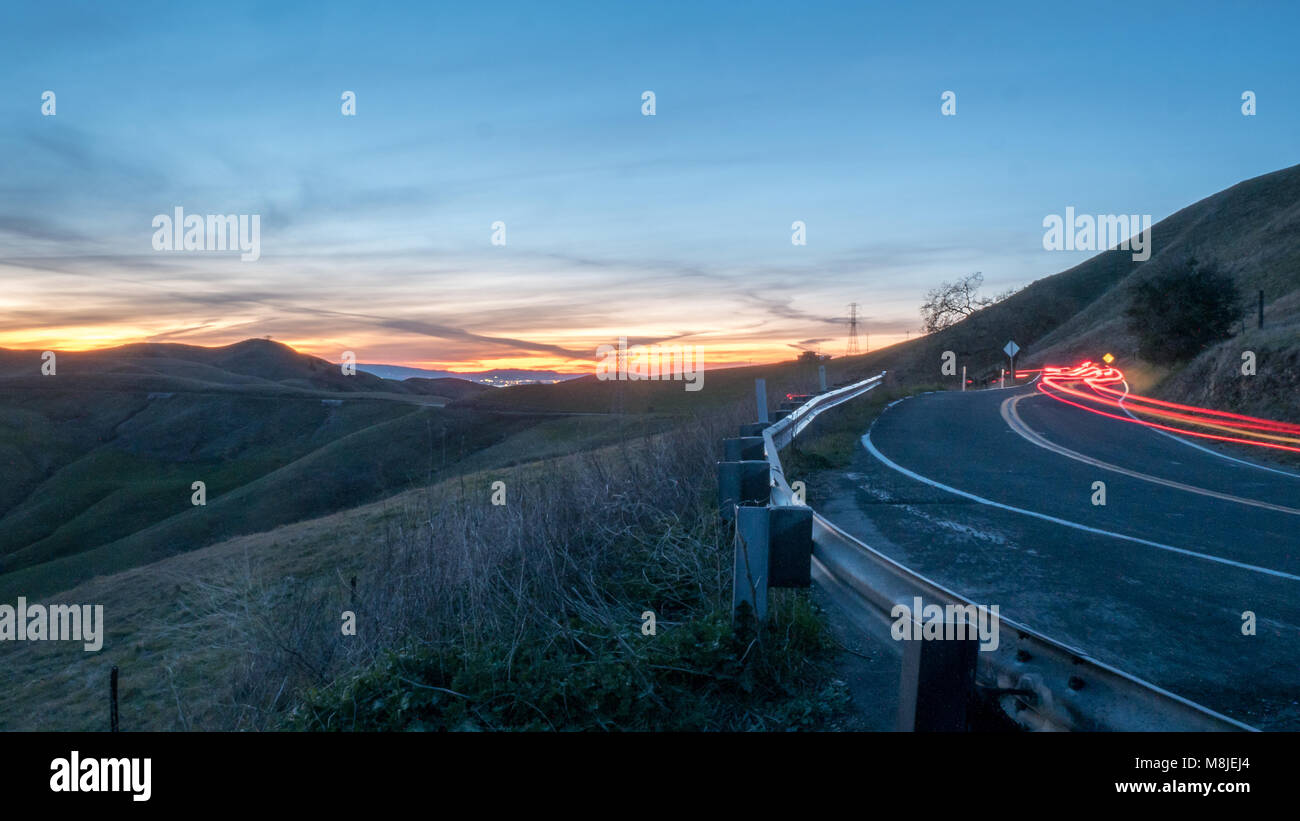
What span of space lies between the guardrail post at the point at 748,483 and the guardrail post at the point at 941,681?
9.45ft

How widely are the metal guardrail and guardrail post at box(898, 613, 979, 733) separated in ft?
0.61

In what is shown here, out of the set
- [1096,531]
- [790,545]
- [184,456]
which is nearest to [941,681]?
[790,545]

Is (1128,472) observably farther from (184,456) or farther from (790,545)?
(184,456)

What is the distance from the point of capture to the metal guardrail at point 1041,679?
2082 millimetres

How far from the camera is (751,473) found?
5434 millimetres

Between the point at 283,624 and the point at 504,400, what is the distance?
74202mm

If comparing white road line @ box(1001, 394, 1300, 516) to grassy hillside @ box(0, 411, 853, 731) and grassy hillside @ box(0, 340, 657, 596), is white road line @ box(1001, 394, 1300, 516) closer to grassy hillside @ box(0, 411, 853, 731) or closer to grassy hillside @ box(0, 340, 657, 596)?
grassy hillside @ box(0, 411, 853, 731)

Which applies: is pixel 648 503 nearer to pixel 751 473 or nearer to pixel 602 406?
pixel 751 473

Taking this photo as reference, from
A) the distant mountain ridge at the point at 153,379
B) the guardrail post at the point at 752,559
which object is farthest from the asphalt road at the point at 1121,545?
the distant mountain ridge at the point at 153,379

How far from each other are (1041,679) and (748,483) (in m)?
3.02

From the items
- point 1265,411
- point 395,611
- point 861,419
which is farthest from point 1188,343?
point 395,611

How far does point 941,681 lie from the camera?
2.41 metres
